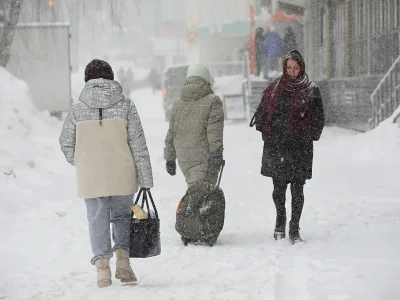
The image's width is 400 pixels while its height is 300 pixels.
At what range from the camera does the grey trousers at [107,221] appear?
5.61 m

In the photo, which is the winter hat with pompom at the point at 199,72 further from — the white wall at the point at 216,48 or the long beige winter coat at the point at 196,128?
the white wall at the point at 216,48

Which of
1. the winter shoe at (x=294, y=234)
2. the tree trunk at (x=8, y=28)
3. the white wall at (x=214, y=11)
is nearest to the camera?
the winter shoe at (x=294, y=234)

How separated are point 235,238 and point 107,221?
7.26ft

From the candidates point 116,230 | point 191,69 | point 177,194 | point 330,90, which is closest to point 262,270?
point 116,230

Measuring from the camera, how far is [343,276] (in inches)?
227

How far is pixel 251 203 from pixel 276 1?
59.1 feet

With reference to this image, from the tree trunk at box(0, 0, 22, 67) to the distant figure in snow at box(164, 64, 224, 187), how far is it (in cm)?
1061

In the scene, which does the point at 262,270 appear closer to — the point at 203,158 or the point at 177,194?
the point at 203,158

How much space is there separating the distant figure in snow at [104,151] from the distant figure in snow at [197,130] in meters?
1.66

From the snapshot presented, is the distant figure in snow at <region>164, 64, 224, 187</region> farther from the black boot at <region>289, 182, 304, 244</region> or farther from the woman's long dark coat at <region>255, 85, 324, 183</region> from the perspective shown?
the black boot at <region>289, 182, 304, 244</region>

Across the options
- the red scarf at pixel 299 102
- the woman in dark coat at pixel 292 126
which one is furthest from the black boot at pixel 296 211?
the red scarf at pixel 299 102

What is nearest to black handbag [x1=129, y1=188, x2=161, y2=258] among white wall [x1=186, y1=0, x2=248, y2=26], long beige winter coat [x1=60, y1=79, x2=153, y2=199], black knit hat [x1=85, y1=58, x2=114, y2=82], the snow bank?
long beige winter coat [x1=60, y1=79, x2=153, y2=199]

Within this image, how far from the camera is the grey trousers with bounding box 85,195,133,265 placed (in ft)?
18.4

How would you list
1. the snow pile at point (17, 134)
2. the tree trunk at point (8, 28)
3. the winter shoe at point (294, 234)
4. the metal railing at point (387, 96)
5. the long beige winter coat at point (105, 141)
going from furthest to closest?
the tree trunk at point (8, 28) → the metal railing at point (387, 96) → the snow pile at point (17, 134) → the winter shoe at point (294, 234) → the long beige winter coat at point (105, 141)
